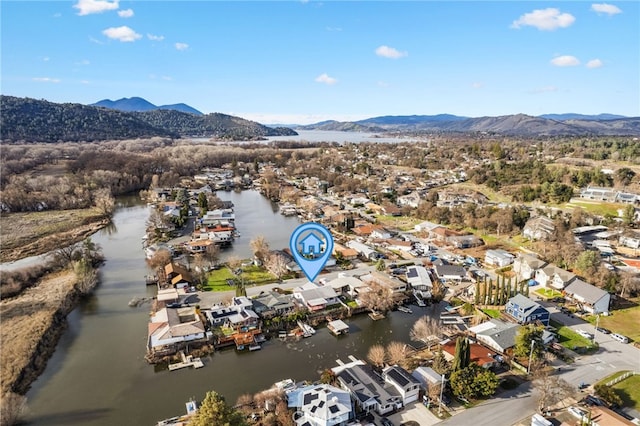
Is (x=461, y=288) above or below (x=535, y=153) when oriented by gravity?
below

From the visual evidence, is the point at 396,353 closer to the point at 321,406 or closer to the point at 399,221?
the point at 321,406

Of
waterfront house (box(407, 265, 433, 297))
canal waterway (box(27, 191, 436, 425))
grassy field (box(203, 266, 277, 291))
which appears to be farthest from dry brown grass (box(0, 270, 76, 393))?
waterfront house (box(407, 265, 433, 297))

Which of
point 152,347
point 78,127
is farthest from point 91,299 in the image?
point 78,127

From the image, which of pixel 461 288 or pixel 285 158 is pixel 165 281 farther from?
pixel 285 158

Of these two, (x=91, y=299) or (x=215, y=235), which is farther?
(x=215, y=235)

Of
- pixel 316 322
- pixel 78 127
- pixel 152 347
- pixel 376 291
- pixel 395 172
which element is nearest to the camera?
pixel 152 347

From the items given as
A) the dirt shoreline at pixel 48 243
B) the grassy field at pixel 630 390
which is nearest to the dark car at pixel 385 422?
the grassy field at pixel 630 390

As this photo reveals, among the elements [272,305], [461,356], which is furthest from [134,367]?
[461,356]
